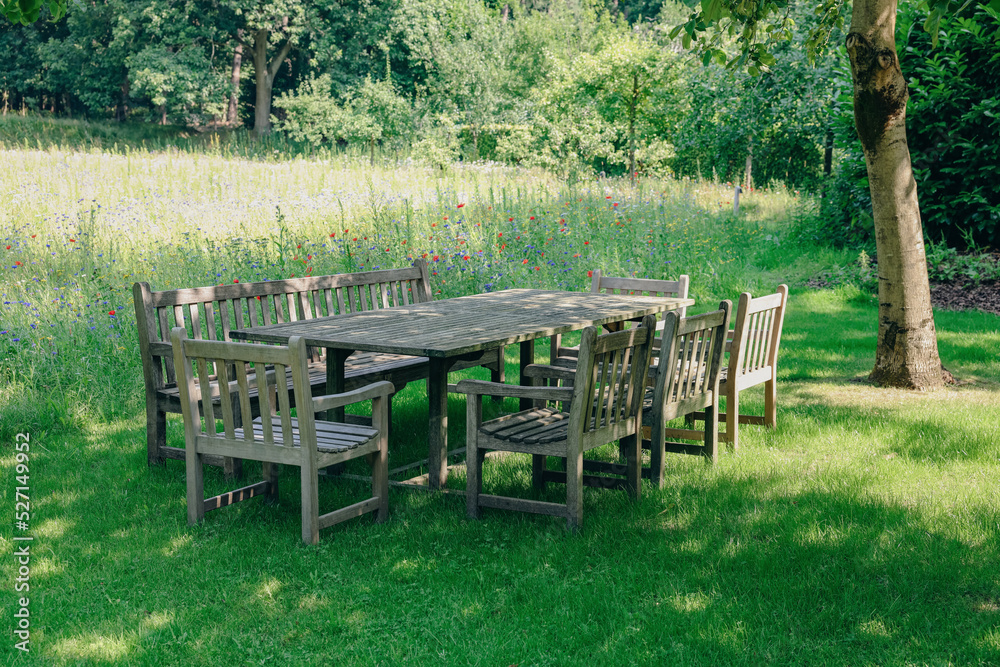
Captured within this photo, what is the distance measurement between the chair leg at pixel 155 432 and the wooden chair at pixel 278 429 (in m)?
1.07

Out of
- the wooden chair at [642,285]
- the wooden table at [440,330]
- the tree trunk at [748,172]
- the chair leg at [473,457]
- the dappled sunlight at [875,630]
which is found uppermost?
the tree trunk at [748,172]

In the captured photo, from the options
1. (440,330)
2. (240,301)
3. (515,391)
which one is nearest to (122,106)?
(240,301)

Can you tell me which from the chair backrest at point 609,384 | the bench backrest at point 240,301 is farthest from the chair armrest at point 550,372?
the bench backrest at point 240,301

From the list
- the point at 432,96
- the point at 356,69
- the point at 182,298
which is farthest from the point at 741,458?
the point at 356,69

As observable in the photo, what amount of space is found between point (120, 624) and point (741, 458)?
140 inches

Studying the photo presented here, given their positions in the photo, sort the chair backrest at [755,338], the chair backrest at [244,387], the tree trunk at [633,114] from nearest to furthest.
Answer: the chair backrest at [244,387] < the chair backrest at [755,338] < the tree trunk at [633,114]

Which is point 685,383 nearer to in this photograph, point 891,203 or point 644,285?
point 644,285

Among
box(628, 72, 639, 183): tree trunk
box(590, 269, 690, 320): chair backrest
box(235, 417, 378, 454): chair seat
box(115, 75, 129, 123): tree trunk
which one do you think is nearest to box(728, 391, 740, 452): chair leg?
box(590, 269, 690, 320): chair backrest

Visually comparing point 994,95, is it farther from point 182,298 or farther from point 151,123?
point 151,123

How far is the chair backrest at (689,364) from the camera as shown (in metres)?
4.71

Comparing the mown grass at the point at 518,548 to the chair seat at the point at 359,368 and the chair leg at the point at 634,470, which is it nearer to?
the chair leg at the point at 634,470

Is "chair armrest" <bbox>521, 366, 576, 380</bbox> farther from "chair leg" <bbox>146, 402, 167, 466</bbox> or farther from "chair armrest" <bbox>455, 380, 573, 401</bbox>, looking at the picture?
"chair leg" <bbox>146, 402, 167, 466</bbox>

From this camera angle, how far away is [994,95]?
11.3m

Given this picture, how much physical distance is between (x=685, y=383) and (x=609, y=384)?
0.91 metres
